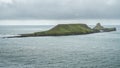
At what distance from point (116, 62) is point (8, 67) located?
30399 mm

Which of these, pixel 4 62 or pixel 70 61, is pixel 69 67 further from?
pixel 4 62

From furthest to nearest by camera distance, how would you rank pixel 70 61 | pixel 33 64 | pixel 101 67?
pixel 70 61 → pixel 33 64 → pixel 101 67

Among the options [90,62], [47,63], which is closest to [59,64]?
[47,63]

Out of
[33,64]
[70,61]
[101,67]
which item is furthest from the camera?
[70,61]

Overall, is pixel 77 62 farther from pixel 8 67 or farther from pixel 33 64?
pixel 8 67

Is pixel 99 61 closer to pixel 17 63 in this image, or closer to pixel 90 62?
pixel 90 62

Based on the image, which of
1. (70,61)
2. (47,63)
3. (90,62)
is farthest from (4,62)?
(90,62)

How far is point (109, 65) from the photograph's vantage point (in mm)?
77000

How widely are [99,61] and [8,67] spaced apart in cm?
2681

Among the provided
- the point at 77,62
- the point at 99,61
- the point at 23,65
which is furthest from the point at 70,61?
the point at 23,65

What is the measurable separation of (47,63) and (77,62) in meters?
8.71

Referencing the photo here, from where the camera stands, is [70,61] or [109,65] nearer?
[109,65]

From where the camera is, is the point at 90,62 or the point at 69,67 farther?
the point at 90,62

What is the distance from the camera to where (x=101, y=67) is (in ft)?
244
